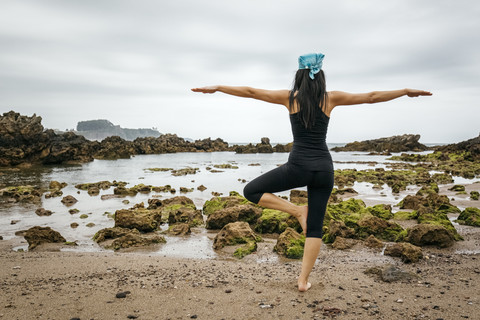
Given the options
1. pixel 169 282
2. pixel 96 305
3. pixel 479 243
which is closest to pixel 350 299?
pixel 169 282

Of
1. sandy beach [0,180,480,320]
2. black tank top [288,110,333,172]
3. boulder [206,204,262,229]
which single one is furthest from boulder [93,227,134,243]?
black tank top [288,110,333,172]

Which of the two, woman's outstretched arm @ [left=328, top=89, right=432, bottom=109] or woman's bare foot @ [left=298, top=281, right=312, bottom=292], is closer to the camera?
woman's outstretched arm @ [left=328, top=89, right=432, bottom=109]

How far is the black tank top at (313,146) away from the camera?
402 centimetres

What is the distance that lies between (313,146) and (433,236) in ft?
15.2

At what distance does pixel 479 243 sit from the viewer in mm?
7270

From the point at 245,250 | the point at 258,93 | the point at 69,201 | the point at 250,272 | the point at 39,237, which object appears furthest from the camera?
the point at 69,201

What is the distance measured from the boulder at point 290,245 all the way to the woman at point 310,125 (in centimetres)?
207

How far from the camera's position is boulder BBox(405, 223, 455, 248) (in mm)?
6965

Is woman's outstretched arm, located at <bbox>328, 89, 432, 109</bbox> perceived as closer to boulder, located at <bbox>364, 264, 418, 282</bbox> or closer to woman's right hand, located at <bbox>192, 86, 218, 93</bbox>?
woman's right hand, located at <bbox>192, 86, 218, 93</bbox>

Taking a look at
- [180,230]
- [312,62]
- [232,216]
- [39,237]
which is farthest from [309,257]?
[39,237]

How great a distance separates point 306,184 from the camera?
4133 mm

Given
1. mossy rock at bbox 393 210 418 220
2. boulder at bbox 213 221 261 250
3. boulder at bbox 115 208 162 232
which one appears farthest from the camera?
mossy rock at bbox 393 210 418 220

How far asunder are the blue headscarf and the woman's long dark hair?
0.18 feet

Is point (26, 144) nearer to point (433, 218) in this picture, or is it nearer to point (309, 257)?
point (433, 218)
